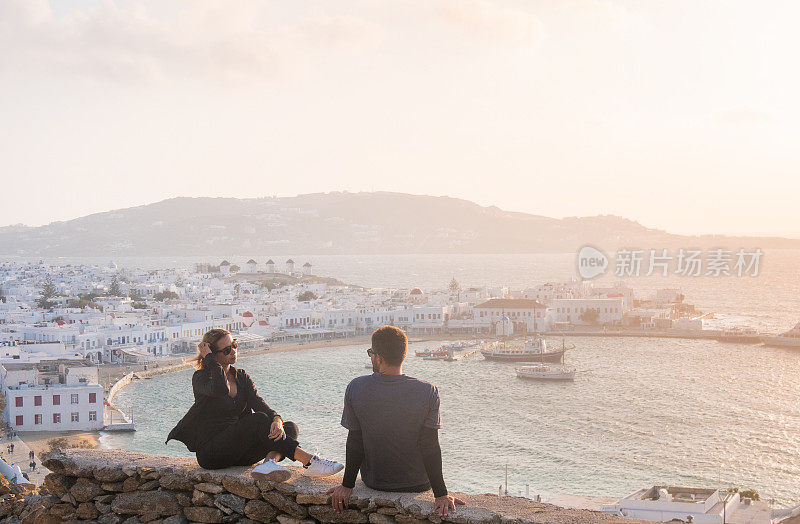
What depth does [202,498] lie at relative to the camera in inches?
113

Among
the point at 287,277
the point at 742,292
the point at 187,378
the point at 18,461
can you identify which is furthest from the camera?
the point at 742,292

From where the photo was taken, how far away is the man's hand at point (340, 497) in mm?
2594

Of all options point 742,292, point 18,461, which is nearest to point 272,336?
point 18,461

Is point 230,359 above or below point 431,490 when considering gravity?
above

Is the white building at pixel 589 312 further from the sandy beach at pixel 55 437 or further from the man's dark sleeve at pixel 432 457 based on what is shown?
the man's dark sleeve at pixel 432 457

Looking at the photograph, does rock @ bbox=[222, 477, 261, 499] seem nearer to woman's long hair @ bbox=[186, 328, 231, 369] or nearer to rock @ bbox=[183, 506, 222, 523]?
rock @ bbox=[183, 506, 222, 523]

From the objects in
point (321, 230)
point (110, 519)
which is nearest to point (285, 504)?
point (110, 519)

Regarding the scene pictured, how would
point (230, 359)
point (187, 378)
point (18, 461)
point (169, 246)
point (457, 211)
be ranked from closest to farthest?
point (230, 359) → point (18, 461) → point (187, 378) → point (169, 246) → point (457, 211)

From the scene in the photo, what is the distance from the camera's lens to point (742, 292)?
7325cm

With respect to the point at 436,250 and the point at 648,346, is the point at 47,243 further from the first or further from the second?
the point at 648,346

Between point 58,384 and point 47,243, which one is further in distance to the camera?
point 47,243

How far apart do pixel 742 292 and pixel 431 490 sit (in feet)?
252

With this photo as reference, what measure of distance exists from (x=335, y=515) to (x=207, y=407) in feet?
2.13

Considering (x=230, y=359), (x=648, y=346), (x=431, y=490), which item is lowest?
(x=648, y=346)
